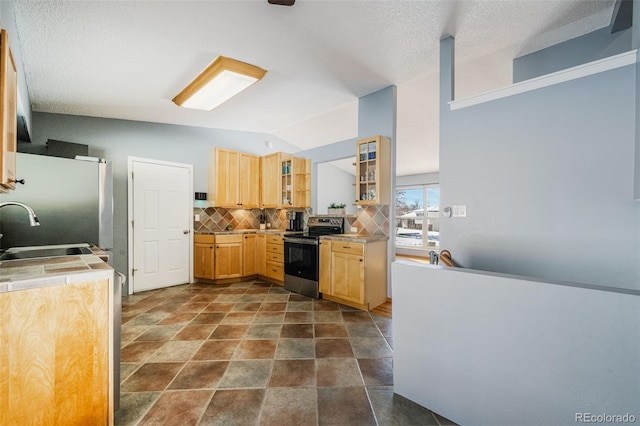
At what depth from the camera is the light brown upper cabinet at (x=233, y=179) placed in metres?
4.49

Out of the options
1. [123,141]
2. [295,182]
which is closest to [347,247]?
[295,182]

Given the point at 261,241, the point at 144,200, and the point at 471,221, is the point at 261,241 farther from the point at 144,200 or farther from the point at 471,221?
the point at 471,221

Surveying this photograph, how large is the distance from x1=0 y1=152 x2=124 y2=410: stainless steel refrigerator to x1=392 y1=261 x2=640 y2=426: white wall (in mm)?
3177

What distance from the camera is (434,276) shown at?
152 centimetres

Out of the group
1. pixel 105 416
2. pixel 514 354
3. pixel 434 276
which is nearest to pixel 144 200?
pixel 105 416

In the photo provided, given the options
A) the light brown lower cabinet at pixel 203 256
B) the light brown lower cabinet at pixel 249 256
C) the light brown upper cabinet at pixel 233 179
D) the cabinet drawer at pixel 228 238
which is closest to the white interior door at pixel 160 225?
the light brown lower cabinet at pixel 203 256

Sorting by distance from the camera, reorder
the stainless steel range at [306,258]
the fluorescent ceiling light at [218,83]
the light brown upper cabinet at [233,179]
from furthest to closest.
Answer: the light brown upper cabinet at [233,179], the stainless steel range at [306,258], the fluorescent ceiling light at [218,83]

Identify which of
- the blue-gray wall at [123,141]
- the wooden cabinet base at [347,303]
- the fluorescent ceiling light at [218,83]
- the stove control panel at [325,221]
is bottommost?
the wooden cabinet base at [347,303]

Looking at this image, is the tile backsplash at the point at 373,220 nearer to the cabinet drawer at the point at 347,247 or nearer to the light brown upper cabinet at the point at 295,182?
the cabinet drawer at the point at 347,247

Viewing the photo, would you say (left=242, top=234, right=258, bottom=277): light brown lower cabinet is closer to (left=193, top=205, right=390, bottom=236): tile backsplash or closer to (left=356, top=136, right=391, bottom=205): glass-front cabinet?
(left=193, top=205, right=390, bottom=236): tile backsplash

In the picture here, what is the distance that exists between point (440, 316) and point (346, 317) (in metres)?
1.65

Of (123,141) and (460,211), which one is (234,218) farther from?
(460,211)

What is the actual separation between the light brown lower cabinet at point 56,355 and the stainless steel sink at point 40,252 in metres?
1.32

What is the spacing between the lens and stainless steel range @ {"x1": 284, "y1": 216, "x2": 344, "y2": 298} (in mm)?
3648
